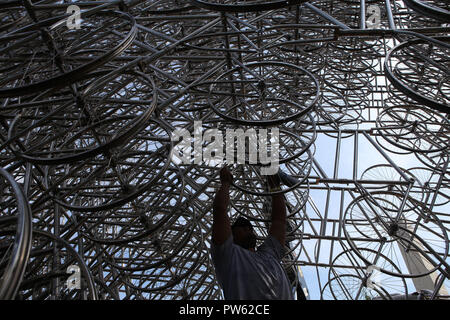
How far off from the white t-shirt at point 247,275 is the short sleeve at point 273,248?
0.20m

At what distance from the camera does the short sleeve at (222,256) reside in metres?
3.50

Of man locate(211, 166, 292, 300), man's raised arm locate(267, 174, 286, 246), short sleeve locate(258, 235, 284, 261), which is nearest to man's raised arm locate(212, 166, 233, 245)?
man locate(211, 166, 292, 300)

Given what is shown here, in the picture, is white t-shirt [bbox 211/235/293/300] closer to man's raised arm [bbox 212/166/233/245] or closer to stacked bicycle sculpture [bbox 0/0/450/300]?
man's raised arm [bbox 212/166/233/245]

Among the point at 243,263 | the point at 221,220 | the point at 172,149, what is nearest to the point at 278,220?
the point at 221,220

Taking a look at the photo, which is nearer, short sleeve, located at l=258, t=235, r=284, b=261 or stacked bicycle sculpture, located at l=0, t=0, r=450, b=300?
short sleeve, located at l=258, t=235, r=284, b=261

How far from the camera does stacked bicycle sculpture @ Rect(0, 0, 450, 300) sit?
22.2 feet

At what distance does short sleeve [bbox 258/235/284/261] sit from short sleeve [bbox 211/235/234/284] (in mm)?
497

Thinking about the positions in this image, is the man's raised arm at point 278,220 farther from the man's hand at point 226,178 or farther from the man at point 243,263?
the man's hand at point 226,178

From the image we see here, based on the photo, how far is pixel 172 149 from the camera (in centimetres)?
871

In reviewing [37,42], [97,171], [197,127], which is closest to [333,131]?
[197,127]

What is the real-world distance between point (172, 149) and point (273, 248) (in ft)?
16.4

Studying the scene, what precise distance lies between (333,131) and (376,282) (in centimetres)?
777

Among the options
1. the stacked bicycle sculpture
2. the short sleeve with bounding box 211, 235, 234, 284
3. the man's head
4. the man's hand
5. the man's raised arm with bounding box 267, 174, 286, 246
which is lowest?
the stacked bicycle sculpture
